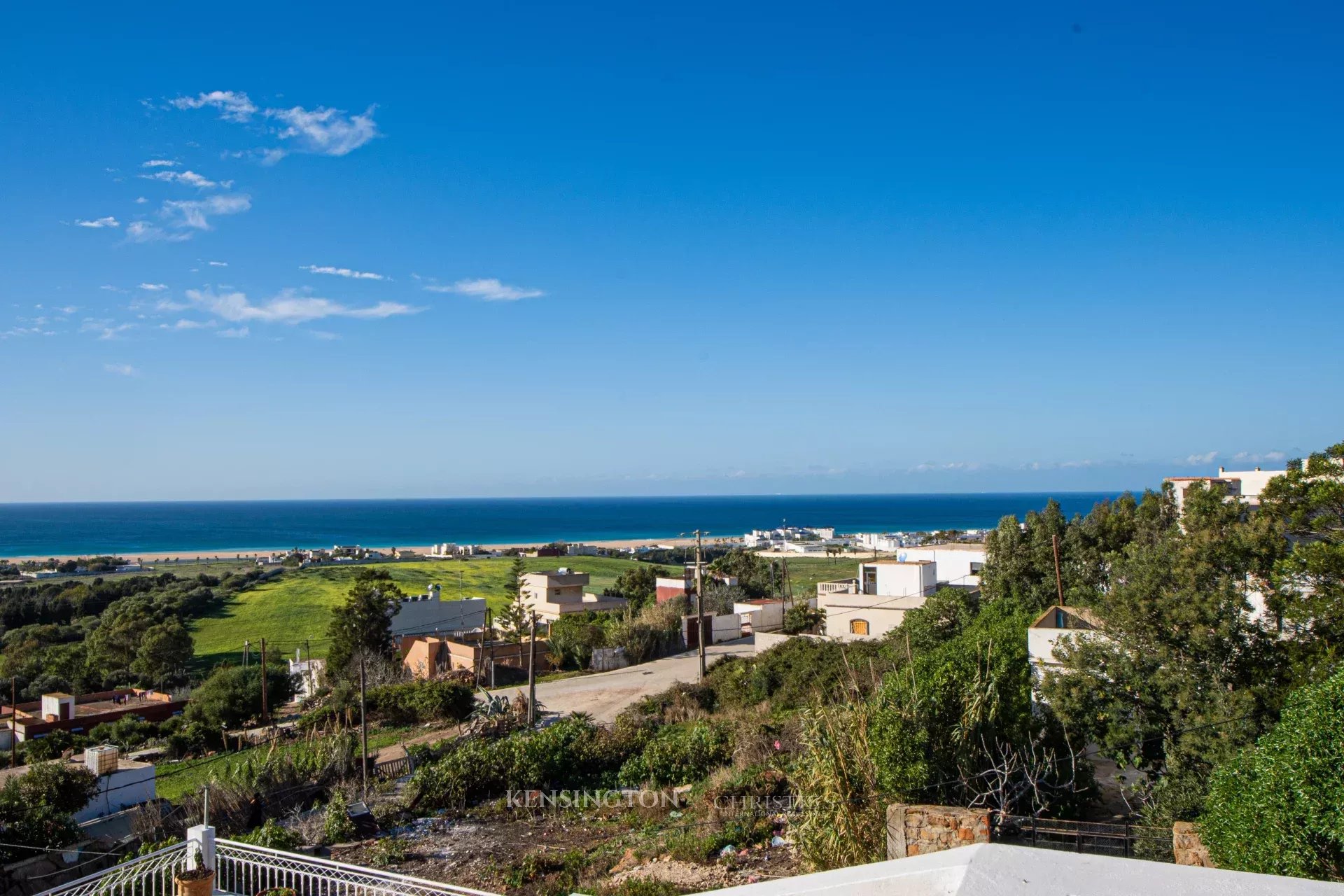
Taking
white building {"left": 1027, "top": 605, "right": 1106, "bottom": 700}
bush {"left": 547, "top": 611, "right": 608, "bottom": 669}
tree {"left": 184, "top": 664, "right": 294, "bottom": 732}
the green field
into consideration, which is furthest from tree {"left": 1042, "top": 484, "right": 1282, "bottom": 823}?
the green field

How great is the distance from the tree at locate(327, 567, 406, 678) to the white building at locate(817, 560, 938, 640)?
15.8 meters

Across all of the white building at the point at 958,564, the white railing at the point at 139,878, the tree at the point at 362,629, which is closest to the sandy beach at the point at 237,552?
the tree at the point at 362,629

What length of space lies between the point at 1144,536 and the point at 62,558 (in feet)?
373

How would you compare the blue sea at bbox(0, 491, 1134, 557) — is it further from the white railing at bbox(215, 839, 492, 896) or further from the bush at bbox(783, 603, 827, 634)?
the white railing at bbox(215, 839, 492, 896)

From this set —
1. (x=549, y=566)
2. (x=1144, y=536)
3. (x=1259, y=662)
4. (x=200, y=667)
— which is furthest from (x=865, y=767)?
(x=549, y=566)

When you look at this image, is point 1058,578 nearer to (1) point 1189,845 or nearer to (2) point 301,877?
(1) point 1189,845

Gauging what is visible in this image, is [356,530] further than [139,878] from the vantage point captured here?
Yes

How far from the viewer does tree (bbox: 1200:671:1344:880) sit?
553 centimetres

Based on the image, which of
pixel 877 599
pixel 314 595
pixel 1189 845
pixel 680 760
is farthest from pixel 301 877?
pixel 314 595

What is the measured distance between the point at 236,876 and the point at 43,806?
6.35 meters

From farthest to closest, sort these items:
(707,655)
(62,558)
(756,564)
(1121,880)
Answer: (62,558)
(756,564)
(707,655)
(1121,880)

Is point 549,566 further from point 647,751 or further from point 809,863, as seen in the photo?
point 809,863

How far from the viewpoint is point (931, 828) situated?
23.3 ft

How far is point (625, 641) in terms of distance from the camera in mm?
32125
